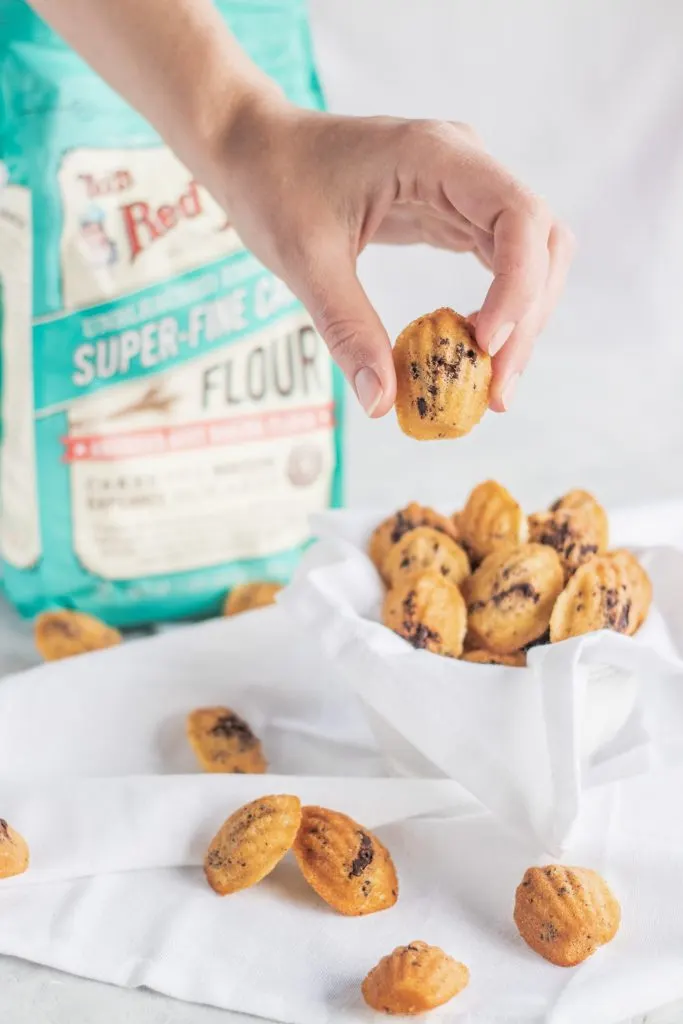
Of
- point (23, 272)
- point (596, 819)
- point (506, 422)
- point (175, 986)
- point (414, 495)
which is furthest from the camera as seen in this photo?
point (506, 422)

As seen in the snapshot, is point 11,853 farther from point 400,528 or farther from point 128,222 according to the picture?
point 128,222

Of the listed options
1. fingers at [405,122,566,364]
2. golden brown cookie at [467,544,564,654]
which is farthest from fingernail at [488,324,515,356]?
golden brown cookie at [467,544,564,654]

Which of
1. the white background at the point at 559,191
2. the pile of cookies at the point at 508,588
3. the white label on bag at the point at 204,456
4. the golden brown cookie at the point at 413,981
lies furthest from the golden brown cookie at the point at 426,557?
the white background at the point at 559,191

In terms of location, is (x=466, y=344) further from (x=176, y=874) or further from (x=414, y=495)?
(x=414, y=495)

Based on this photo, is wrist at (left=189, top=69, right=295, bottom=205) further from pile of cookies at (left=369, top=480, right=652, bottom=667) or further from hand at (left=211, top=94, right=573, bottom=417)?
pile of cookies at (left=369, top=480, right=652, bottom=667)

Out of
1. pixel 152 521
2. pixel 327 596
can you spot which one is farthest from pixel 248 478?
pixel 327 596
